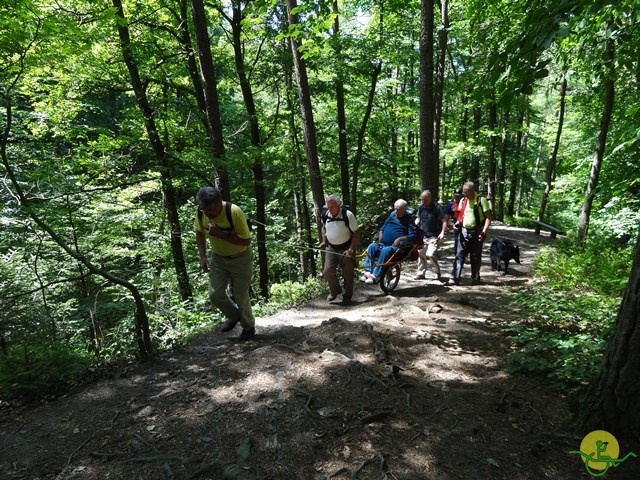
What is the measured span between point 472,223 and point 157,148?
27.4 feet

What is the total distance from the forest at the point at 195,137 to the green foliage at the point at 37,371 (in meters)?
0.02

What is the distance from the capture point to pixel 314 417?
3182 mm

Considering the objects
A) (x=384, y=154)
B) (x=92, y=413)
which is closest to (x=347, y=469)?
(x=92, y=413)

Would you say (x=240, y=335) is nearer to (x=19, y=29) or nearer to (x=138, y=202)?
(x=19, y=29)

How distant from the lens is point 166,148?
10.2 meters

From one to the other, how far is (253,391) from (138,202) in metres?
10.0

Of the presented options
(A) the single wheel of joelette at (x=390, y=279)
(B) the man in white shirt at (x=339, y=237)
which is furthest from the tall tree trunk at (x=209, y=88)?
(A) the single wheel of joelette at (x=390, y=279)

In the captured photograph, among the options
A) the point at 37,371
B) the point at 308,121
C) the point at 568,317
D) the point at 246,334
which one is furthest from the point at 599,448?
the point at 308,121

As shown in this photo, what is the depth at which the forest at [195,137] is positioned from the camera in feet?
12.6

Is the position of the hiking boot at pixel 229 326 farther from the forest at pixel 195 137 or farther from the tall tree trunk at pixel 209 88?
the tall tree trunk at pixel 209 88

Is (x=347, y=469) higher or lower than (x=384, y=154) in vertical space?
lower

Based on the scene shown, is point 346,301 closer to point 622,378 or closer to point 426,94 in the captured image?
point 622,378

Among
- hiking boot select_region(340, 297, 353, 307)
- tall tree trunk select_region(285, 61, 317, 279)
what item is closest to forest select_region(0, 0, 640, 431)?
tall tree trunk select_region(285, 61, 317, 279)
